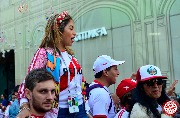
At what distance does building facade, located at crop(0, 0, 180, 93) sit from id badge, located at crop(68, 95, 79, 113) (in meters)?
6.54

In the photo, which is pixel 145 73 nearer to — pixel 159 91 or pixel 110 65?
pixel 159 91

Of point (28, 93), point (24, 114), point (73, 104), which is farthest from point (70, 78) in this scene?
point (24, 114)

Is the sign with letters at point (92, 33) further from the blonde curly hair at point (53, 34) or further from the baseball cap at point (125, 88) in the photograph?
the blonde curly hair at point (53, 34)

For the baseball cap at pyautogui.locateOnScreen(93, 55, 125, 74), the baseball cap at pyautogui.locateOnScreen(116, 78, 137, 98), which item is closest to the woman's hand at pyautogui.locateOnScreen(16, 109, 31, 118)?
the baseball cap at pyautogui.locateOnScreen(116, 78, 137, 98)

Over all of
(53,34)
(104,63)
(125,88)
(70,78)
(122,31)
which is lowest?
(125,88)

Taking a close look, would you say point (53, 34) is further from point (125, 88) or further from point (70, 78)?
point (125, 88)

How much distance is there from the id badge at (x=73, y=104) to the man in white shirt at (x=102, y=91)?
2.16 ft

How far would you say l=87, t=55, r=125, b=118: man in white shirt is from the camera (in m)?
3.15

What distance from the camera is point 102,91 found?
3.24 metres

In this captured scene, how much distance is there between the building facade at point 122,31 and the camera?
29.5 feet

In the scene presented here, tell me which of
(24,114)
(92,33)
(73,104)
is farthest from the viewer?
(92,33)

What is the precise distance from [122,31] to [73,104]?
802cm

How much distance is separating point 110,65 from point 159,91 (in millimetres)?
1000

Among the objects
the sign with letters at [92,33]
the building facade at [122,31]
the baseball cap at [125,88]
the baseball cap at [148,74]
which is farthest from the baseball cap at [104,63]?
the sign with letters at [92,33]
